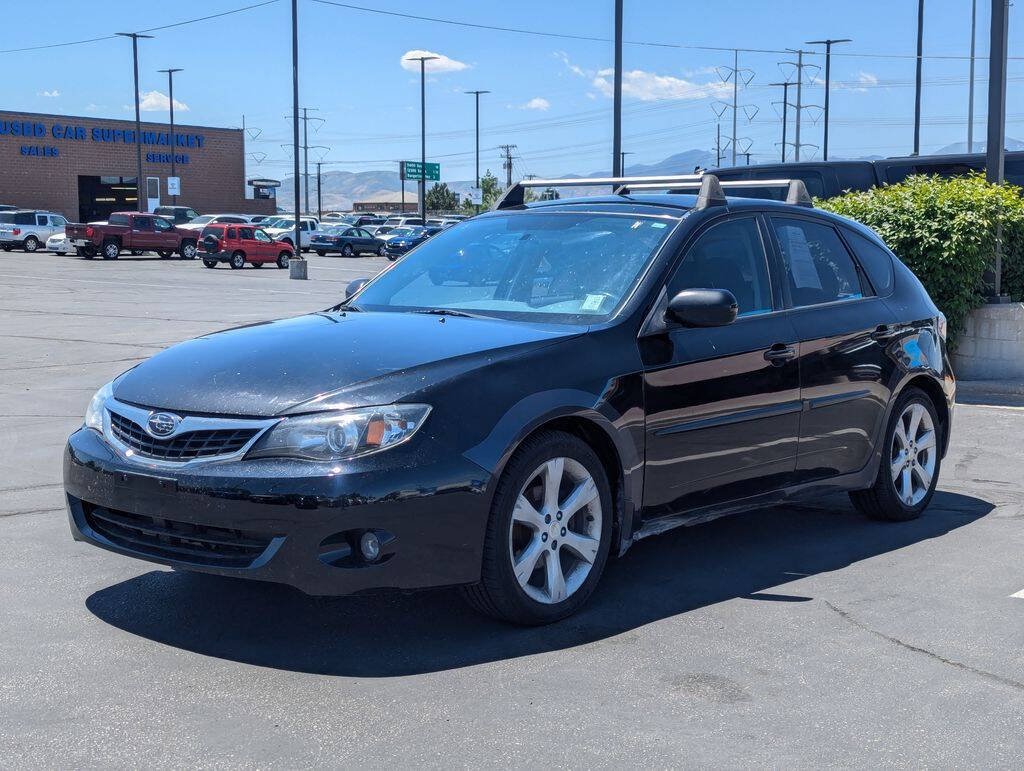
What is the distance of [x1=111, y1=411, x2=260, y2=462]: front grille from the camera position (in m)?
4.41

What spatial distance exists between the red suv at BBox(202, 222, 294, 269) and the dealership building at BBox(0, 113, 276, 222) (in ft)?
92.2

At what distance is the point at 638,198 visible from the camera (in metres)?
6.21

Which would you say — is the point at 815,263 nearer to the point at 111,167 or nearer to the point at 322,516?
the point at 322,516

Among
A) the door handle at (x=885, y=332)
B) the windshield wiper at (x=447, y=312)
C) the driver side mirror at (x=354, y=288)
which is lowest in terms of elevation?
the door handle at (x=885, y=332)

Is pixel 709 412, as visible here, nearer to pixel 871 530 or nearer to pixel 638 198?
pixel 638 198

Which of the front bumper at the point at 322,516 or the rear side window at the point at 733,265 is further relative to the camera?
the rear side window at the point at 733,265

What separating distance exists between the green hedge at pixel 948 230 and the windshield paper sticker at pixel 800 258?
5.66 m

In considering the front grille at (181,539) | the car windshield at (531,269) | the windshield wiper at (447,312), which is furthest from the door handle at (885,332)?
the front grille at (181,539)

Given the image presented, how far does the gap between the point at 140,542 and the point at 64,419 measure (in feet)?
17.8

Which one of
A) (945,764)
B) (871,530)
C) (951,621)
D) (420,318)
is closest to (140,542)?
(420,318)

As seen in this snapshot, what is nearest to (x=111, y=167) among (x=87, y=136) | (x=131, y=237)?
(x=87, y=136)

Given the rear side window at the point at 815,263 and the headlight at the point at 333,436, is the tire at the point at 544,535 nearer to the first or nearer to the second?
the headlight at the point at 333,436

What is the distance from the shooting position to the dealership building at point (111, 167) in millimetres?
71812

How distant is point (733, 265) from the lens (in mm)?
5902
